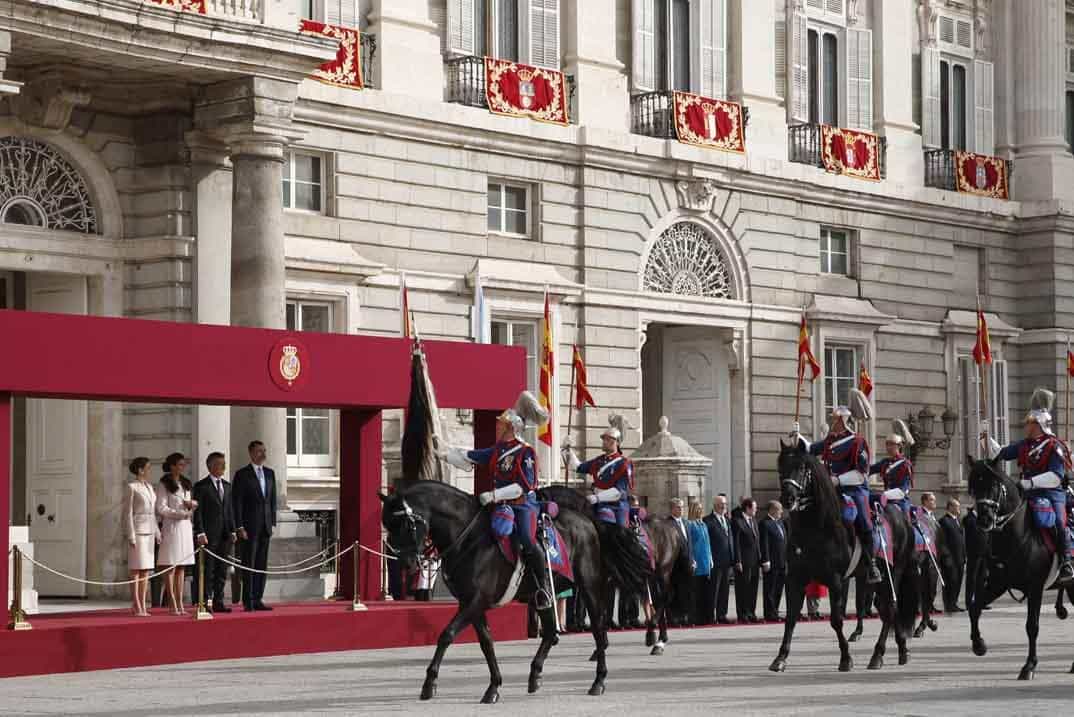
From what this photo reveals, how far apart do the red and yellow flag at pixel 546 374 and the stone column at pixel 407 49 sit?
3.45m

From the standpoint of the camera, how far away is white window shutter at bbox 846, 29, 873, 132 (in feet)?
121

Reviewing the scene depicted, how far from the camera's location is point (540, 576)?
15398 mm

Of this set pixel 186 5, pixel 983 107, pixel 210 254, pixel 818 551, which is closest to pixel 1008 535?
pixel 818 551

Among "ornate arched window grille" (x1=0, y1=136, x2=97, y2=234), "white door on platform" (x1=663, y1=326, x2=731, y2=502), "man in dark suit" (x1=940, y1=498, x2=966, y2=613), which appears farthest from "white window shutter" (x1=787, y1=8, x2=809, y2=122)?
"ornate arched window grille" (x1=0, y1=136, x2=97, y2=234)

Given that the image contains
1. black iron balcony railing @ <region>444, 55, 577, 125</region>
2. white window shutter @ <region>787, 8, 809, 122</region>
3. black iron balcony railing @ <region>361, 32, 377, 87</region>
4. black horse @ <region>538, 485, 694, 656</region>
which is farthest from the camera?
white window shutter @ <region>787, 8, 809, 122</region>

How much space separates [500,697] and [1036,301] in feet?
88.6

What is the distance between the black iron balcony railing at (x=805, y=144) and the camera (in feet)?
116

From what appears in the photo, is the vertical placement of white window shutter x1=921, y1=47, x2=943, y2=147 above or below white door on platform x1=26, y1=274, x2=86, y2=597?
above

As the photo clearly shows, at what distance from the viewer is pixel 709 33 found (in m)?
34.1

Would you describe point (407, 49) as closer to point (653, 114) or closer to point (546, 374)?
point (546, 374)

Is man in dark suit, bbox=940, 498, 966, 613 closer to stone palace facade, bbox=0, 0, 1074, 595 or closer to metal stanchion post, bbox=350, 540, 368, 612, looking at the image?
stone palace facade, bbox=0, 0, 1074, 595

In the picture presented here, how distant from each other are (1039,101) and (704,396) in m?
10.1

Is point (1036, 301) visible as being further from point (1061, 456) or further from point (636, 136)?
point (1061, 456)

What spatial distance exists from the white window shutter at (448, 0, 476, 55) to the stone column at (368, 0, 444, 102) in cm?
29
